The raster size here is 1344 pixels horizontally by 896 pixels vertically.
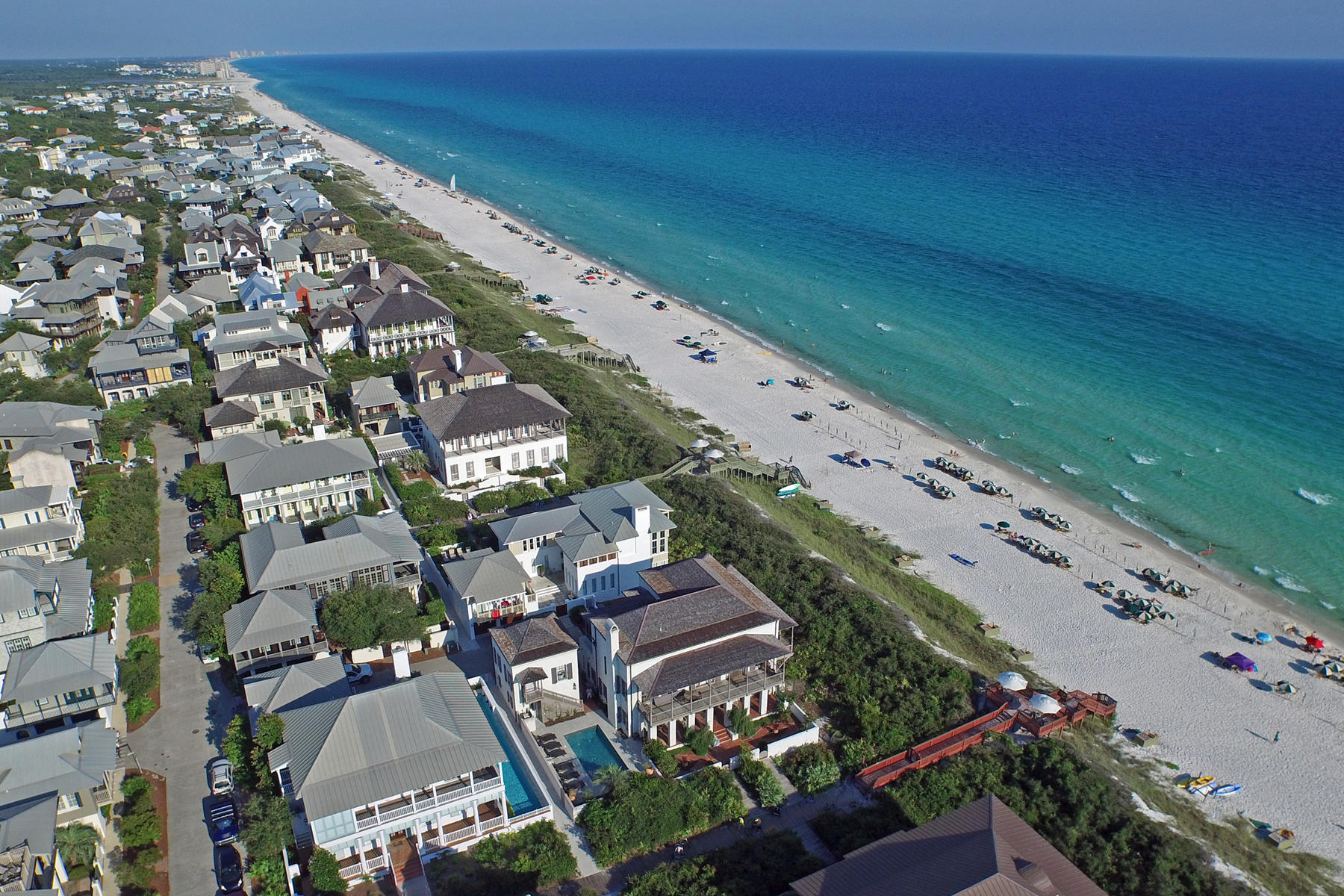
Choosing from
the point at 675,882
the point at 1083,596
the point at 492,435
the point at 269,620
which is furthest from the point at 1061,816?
the point at 492,435

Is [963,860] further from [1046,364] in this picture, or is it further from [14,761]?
[1046,364]

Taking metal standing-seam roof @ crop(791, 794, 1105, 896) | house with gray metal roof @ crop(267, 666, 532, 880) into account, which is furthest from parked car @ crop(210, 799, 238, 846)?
metal standing-seam roof @ crop(791, 794, 1105, 896)

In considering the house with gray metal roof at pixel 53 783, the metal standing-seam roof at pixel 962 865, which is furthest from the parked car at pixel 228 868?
the metal standing-seam roof at pixel 962 865

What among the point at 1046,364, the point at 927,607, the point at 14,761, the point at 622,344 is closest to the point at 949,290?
the point at 1046,364

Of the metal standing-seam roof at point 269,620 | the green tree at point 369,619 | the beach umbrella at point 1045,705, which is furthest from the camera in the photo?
the green tree at point 369,619

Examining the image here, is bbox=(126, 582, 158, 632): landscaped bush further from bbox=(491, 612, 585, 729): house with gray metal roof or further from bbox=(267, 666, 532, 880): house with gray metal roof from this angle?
bbox=(491, 612, 585, 729): house with gray metal roof

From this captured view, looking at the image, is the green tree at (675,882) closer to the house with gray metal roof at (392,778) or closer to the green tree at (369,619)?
the house with gray metal roof at (392,778)
